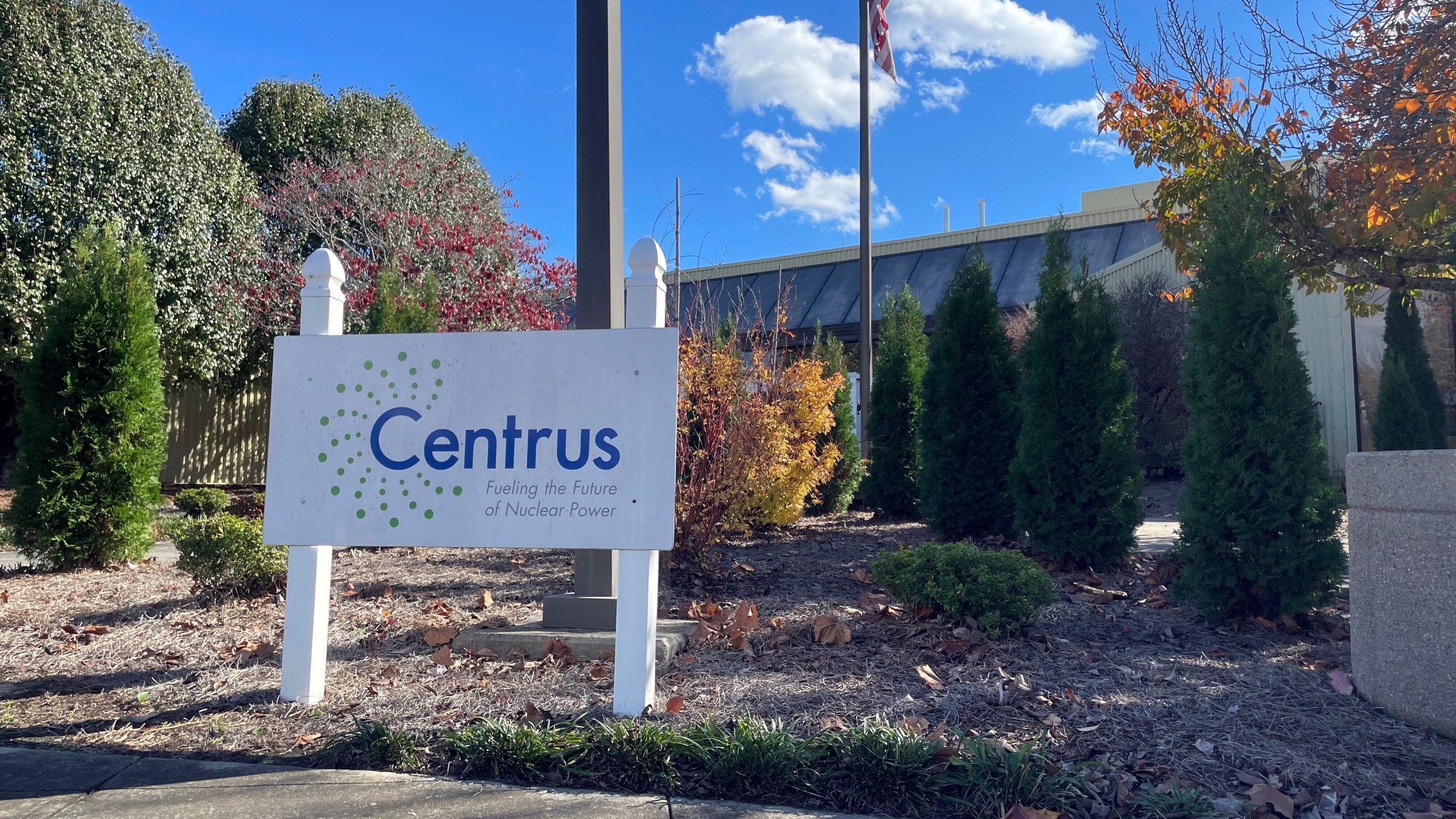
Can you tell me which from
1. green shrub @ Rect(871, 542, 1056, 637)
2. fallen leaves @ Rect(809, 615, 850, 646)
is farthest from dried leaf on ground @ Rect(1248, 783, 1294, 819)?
fallen leaves @ Rect(809, 615, 850, 646)

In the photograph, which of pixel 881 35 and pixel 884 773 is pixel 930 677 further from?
pixel 881 35

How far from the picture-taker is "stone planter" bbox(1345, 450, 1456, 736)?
3334mm

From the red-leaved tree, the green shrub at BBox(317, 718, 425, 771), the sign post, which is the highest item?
the red-leaved tree

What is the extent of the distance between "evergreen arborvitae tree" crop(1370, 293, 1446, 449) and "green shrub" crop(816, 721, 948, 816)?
1275cm

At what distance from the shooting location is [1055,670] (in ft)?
13.1

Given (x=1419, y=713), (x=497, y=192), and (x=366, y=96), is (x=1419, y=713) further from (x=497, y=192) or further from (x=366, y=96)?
(x=366, y=96)

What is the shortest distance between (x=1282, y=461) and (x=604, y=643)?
3.83 meters

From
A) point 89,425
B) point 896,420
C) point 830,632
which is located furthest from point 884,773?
point 896,420

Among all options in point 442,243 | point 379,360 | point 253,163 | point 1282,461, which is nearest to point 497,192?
point 442,243

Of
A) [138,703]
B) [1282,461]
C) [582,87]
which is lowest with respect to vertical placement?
[138,703]

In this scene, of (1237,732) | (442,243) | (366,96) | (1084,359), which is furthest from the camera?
(366,96)

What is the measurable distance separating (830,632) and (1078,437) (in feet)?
10.3

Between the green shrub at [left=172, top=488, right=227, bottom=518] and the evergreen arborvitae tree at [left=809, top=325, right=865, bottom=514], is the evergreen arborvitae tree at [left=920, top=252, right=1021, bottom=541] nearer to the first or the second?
the evergreen arborvitae tree at [left=809, top=325, right=865, bottom=514]

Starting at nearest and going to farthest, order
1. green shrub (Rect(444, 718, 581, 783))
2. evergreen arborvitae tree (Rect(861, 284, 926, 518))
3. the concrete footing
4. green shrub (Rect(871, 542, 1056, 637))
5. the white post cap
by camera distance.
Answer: green shrub (Rect(444, 718, 581, 783)) < the white post cap < the concrete footing < green shrub (Rect(871, 542, 1056, 637)) < evergreen arborvitae tree (Rect(861, 284, 926, 518))
